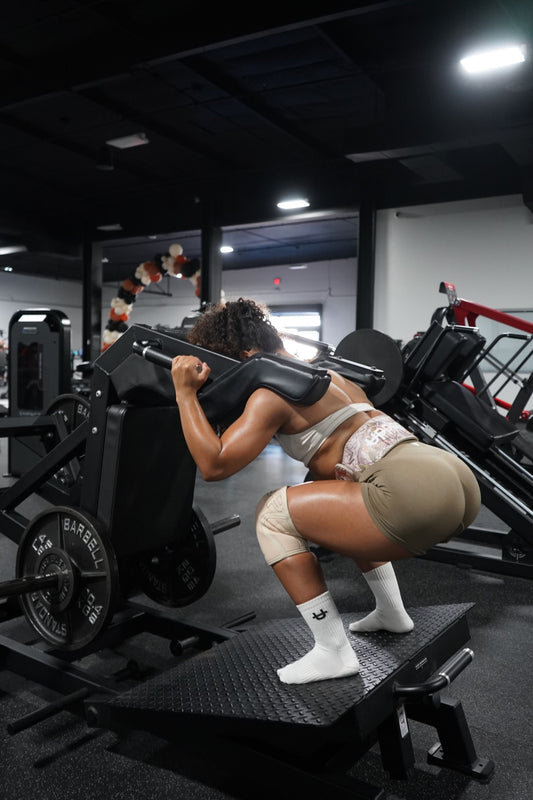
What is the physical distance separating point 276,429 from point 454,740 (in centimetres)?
103

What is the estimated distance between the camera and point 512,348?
894cm

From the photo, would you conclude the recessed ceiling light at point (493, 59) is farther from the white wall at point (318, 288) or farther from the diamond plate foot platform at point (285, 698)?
the white wall at point (318, 288)

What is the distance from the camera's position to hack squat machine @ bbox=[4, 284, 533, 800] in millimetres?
1684

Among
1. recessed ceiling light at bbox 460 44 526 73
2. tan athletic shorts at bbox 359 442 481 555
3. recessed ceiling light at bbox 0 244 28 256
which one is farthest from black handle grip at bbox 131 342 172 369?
recessed ceiling light at bbox 0 244 28 256

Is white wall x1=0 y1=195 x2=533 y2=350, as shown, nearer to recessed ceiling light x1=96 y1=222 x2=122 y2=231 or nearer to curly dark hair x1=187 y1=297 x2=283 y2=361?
recessed ceiling light x1=96 y1=222 x2=122 y2=231

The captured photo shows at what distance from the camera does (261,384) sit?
1.78 m

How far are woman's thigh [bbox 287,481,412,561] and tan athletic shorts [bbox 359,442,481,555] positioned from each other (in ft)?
0.09

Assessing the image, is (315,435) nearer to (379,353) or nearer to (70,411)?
(70,411)

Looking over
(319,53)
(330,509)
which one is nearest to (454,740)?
(330,509)

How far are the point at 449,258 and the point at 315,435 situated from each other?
7252 millimetres

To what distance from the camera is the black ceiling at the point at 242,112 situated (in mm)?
5000

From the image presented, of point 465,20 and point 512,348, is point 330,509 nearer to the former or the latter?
point 465,20

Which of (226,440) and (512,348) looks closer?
(226,440)

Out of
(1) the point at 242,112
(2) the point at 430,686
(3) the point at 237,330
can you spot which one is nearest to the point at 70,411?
(3) the point at 237,330
